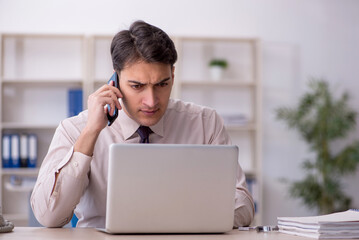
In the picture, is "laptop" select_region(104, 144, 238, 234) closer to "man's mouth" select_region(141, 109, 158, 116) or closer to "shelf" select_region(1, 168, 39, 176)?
"man's mouth" select_region(141, 109, 158, 116)

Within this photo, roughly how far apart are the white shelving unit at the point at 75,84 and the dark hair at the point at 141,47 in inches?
108

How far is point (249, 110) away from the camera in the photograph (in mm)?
5305

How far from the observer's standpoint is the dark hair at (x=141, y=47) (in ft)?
6.94

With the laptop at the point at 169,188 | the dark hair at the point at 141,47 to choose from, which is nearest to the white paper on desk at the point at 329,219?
the laptop at the point at 169,188

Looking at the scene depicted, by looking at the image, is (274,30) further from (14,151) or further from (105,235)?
(105,235)

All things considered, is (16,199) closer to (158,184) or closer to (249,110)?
(249,110)

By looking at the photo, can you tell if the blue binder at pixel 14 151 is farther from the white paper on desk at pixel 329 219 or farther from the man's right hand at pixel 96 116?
the white paper on desk at pixel 329 219

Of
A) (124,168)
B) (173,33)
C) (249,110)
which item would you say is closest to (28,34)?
(173,33)

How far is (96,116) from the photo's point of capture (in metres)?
1.94

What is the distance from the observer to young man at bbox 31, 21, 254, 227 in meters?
1.89

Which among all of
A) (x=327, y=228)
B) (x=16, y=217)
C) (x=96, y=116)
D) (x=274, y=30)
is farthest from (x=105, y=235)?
(x=274, y=30)

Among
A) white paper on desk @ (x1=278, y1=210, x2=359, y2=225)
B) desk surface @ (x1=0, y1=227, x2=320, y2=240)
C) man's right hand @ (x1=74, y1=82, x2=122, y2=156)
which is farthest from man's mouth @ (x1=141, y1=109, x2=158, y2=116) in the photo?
white paper on desk @ (x1=278, y1=210, x2=359, y2=225)

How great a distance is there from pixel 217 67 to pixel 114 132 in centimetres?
302

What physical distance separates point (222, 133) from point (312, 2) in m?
3.49
